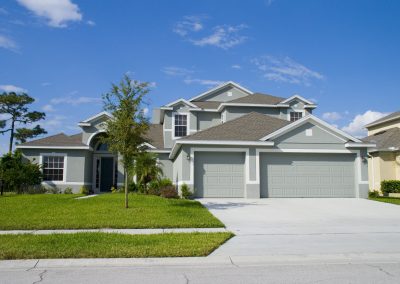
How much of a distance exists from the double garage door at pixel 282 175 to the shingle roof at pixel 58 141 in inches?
417

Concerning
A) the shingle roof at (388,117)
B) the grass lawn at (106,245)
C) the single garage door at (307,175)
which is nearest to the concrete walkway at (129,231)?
the grass lawn at (106,245)

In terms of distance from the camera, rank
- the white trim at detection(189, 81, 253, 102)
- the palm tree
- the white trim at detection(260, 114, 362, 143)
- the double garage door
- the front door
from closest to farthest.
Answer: the double garage door
the white trim at detection(260, 114, 362, 143)
the palm tree
the front door
the white trim at detection(189, 81, 253, 102)

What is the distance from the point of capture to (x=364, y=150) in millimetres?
20797

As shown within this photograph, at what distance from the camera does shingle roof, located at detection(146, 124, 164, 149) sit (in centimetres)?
2764

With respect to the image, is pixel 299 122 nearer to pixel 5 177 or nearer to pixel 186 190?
pixel 186 190

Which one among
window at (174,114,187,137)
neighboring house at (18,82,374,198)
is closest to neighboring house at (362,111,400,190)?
neighboring house at (18,82,374,198)

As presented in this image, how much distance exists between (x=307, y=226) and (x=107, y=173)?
1938 centimetres

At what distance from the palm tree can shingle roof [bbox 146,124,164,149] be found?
2028mm

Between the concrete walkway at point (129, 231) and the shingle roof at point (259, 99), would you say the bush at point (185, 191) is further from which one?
the shingle roof at point (259, 99)

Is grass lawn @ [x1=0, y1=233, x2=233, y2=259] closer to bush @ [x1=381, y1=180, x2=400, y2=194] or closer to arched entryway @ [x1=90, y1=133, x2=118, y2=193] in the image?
arched entryway @ [x1=90, y1=133, x2=118, y2=193]

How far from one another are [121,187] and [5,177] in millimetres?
7190

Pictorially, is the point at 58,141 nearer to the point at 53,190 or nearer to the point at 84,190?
the point at 53,190

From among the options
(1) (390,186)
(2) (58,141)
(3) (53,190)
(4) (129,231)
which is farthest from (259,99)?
(4) (129,231)

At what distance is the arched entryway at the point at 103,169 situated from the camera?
27.8 metres
